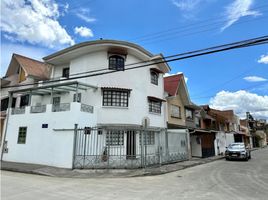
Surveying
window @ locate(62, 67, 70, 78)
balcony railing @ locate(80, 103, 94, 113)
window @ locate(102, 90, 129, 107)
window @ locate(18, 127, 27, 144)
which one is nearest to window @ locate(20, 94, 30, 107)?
window @ locate(62, 67, 70, 78)

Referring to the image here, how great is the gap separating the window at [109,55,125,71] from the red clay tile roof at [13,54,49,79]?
8.16 m

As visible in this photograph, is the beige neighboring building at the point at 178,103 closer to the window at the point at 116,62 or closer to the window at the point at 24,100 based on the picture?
the window at the point at 116,62

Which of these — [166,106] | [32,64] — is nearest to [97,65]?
[166,106]

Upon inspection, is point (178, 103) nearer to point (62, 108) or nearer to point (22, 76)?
point (62, 108)

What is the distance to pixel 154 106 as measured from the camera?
21.5m

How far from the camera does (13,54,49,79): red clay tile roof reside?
23017 millimetres

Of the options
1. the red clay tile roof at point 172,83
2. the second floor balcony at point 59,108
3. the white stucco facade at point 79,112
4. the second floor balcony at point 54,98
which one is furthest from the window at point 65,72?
the red clay tile roof at point 172,83

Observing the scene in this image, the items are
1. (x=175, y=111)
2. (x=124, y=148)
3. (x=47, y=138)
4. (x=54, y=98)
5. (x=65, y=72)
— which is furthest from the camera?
(x=175, y=111)

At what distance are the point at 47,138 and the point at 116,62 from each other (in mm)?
8399

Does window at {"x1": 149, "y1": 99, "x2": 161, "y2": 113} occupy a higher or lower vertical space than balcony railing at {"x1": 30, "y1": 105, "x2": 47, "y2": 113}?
higher

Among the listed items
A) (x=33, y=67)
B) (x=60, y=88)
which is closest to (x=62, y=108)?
(x=60, y=88)

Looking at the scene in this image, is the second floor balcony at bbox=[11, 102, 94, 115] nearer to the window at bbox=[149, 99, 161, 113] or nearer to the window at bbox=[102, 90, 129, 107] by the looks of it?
the window at bbox=[102, 90, 129, 107]

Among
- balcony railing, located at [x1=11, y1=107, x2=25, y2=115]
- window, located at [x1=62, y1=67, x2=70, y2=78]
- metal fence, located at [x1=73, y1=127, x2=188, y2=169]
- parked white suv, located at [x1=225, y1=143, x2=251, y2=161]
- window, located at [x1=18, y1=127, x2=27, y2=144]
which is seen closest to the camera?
metal fence, located at [x1=73, y1=127, x2=188, y2=169]

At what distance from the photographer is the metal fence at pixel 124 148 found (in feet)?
46.5
